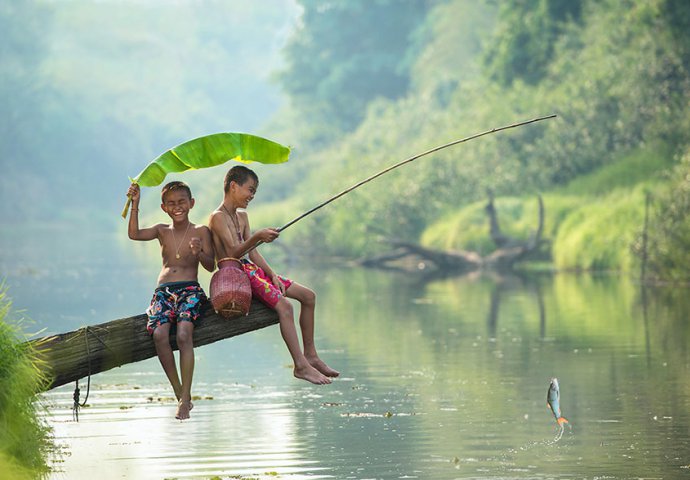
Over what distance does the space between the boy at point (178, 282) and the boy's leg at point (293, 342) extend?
0.61 m

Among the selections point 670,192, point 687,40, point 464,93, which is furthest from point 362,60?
point 670,192

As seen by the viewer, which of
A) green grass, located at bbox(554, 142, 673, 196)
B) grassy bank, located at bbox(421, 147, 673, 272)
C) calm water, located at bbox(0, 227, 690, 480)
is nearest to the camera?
calm water, located at bbox(0, 227, 690, 480)

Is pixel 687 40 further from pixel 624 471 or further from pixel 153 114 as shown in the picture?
pixel 153 114

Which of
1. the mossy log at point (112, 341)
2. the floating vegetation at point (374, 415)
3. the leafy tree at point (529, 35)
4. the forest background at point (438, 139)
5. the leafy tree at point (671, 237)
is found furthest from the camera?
the leafy tree at point (529, 35)

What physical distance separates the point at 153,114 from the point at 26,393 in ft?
441

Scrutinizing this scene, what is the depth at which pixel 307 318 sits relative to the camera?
11.5 m

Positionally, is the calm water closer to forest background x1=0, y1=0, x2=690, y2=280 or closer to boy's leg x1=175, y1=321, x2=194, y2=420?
boy's leg x1=175, y1=321, x2=194, y2=420

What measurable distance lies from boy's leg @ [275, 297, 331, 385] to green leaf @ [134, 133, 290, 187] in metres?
1.10

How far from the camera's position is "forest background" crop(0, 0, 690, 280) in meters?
46.8

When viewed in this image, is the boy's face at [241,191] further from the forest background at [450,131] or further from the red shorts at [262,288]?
the forest background at [450,131]

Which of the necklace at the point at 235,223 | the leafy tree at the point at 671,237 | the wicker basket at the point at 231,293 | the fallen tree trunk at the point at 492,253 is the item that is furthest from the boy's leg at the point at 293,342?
the fallen tree trunk at the point at 492,253

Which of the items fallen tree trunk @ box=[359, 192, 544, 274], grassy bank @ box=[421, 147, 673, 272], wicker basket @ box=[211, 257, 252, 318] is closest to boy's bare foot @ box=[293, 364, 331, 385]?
wicker basket @ box=[211, 257, 252, 318]

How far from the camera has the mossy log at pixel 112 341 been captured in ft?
36.1

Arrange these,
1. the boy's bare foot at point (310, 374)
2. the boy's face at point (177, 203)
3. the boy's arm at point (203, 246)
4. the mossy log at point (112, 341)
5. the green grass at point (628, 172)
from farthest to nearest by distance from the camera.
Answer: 1. the green grass at point (628, 172)
2. the boy's bare foot at point (310, 374)
3. the boy's arm at point (203, 246)
4. the boy's face at point (177, 203)
5. the mossy log at point (112, 341)
